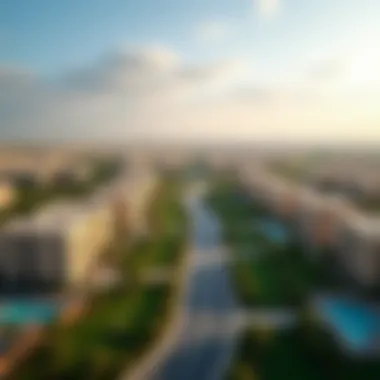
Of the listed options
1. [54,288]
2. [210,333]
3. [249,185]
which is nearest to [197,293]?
[210,333]

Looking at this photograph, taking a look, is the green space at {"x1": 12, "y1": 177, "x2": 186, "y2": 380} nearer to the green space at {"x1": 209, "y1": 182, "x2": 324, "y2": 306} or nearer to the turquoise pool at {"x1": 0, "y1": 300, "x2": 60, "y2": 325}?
the turquoise pool at {"x1": 0, "y1": 300, "x2": 60, "y2": 325}

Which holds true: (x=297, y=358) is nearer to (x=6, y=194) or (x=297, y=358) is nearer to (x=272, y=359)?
(x=272, y=359)

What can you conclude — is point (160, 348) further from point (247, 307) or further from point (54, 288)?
point (54, 288)

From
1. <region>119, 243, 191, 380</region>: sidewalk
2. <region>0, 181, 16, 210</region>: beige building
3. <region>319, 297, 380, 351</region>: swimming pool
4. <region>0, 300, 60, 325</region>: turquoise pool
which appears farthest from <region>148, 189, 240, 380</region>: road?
<region>0, 181, 16, 210</region>: beige building

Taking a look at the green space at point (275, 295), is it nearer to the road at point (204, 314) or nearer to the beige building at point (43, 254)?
the road at point (204, 314)

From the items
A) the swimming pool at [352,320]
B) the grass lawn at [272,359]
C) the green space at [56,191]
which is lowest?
the grass lawn at [272,359]

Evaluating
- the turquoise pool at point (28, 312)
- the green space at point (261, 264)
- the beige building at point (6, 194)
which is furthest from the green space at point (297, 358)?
the beige building at point (6, 194)
